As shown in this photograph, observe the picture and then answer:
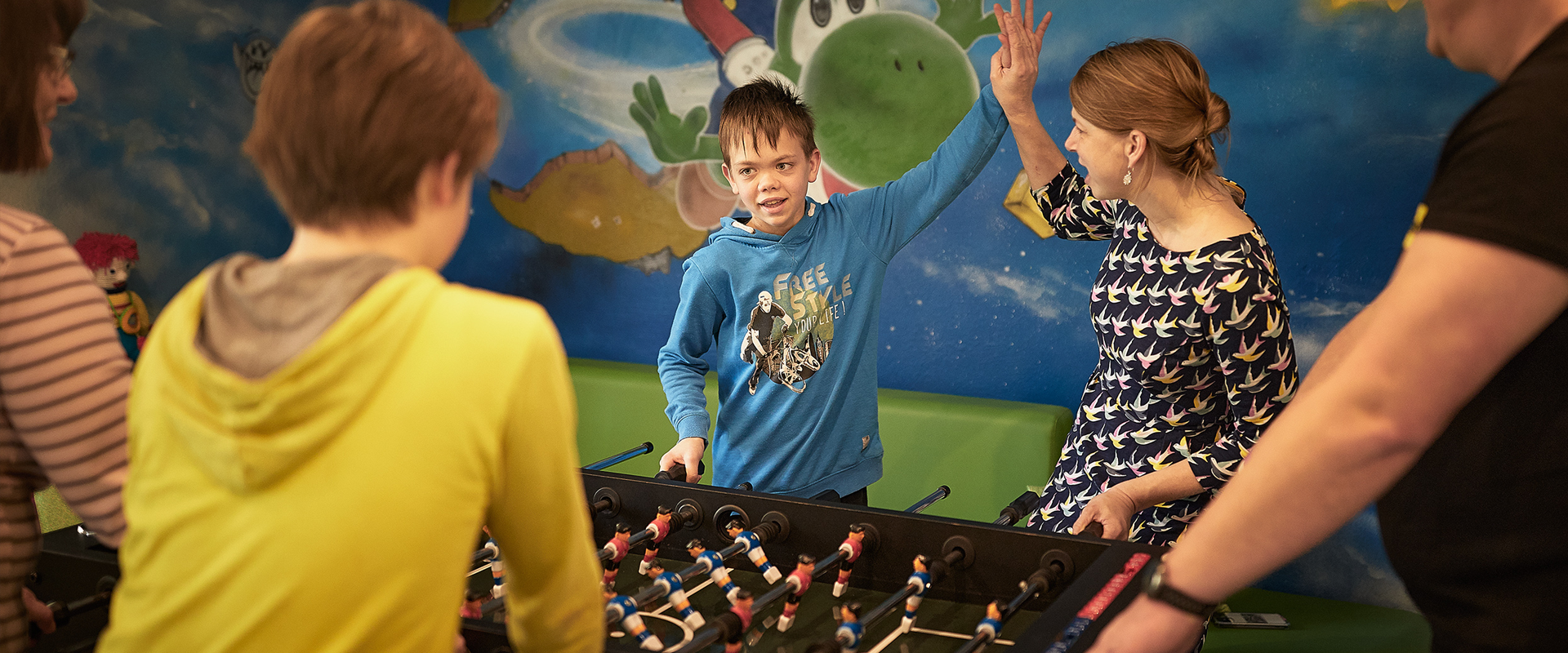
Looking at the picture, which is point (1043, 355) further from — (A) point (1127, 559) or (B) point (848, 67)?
(A) point (1127, 559)

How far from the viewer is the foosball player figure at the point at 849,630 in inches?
50.8

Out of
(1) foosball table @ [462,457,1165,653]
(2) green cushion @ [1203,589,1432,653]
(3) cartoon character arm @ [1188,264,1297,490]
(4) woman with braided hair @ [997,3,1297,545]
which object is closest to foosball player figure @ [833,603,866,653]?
(1) foosball table @ [462,457,1165,653]

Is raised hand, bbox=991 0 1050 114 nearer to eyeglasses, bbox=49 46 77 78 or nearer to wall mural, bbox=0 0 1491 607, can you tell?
wall mural, bbox=0 0 1491 607

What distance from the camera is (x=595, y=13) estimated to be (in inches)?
147

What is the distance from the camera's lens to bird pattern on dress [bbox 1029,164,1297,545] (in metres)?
1.73

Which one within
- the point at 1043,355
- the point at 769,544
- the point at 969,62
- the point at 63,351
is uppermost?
the point at 63,351

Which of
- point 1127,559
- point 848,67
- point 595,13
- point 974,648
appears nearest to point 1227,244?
point 1127,559

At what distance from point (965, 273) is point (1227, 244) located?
151 cm

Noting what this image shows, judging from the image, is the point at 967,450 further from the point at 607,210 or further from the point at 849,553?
the point at 607,210

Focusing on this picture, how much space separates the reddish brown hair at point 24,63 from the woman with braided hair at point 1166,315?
4.99 ft

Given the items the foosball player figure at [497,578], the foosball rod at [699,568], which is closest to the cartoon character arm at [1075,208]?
the foosball rod at [699,568]

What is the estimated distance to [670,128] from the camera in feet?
12.0

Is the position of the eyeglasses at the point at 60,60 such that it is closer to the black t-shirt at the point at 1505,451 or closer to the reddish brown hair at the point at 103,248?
the black t-shirt at the point at 1505,451

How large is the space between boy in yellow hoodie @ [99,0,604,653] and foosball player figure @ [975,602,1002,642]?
69 cm
